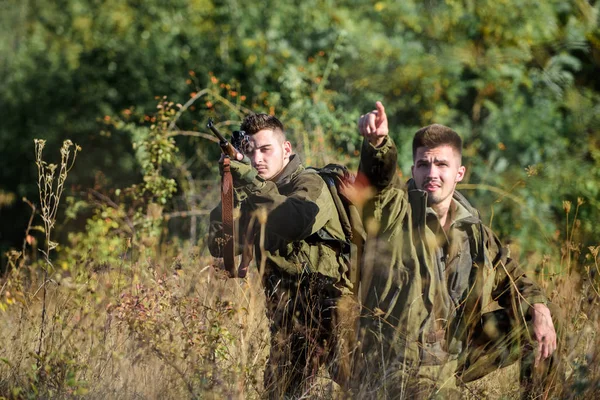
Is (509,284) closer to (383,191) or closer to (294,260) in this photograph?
(383,191)

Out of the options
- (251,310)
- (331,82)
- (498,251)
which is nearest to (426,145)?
(498,251)

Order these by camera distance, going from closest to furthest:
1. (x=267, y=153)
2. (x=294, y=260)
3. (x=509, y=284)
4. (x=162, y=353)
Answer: (x=162, y=353)
(x=294, y=260)
(x=509, y=284)
(x=267, y=153)

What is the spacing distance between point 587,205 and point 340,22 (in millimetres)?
5721

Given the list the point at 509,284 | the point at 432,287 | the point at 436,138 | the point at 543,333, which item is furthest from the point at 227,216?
the point at 543,333

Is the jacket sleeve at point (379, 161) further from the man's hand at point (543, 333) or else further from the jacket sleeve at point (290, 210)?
the man's hand at point (543, 333)

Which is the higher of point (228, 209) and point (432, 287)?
point (228, 209)

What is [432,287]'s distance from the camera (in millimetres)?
4070

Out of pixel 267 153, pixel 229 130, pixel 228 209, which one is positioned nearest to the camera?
pixel 228 209

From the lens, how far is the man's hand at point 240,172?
390 cm

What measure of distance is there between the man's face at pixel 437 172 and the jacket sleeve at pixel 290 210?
0.62 metres

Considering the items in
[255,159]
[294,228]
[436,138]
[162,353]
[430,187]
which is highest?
[436,138]

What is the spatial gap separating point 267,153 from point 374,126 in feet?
3.27

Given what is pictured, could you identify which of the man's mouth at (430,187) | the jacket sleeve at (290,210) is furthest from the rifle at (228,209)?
the man's mouth at (430,187)

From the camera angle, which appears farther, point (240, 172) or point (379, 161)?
point (240, 172)
